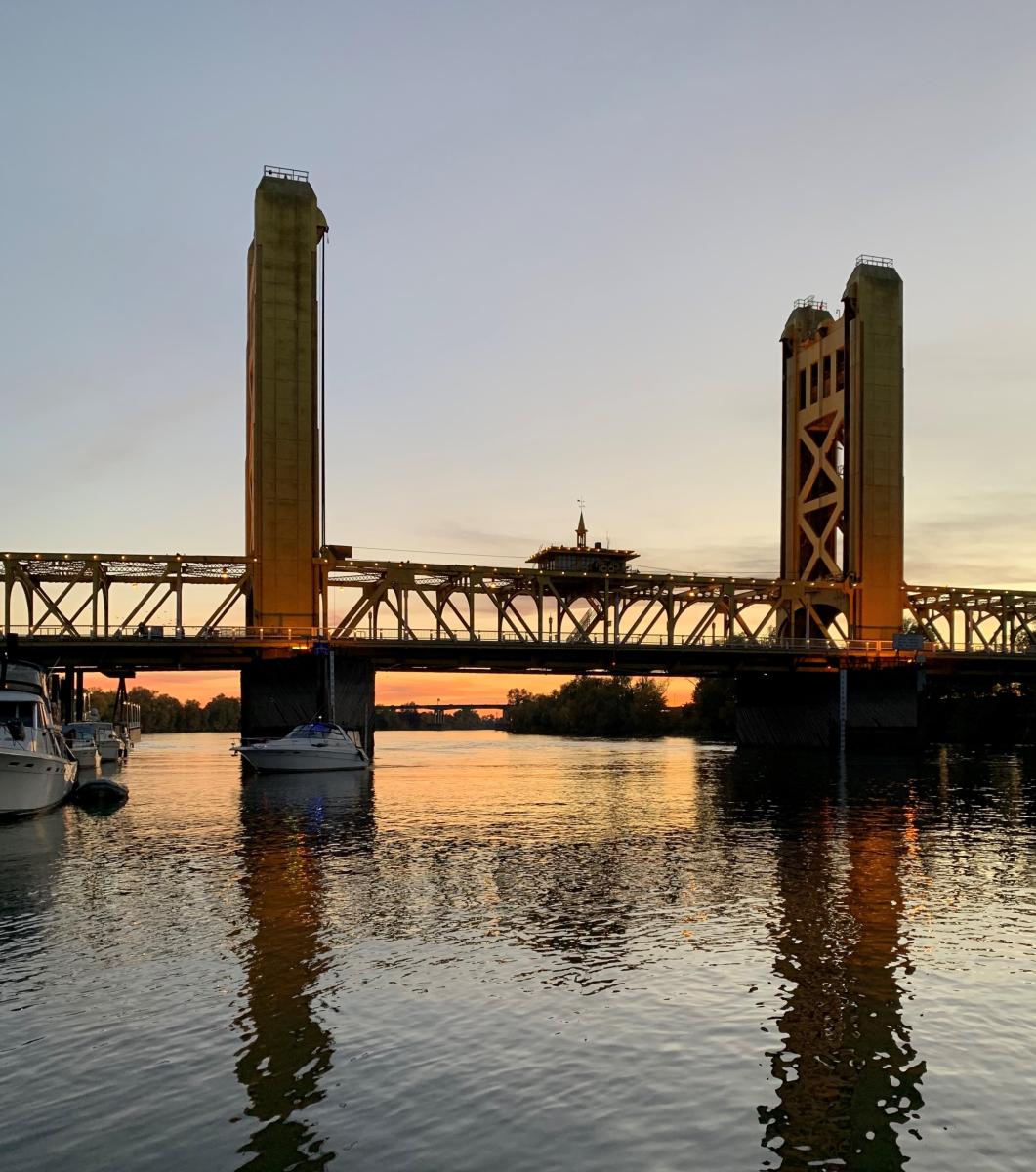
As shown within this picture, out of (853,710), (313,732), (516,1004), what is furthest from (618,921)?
(853,710)

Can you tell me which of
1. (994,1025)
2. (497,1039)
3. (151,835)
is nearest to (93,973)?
(497,1039)

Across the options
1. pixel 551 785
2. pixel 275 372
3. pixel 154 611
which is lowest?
pixel 551 785

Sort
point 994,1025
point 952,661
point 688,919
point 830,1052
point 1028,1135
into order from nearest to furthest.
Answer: point 1028,1135, point 830,1052, point 994,1025, point 688,919, point 952,661

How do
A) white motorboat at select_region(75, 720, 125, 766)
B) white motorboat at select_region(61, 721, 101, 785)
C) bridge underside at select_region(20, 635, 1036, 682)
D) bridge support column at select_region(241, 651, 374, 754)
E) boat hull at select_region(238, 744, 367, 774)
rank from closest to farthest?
boat hull at select_region(238, 744, 367, 774) < white motorboat at select_region(61, 721, 101, 785) < bridge support column at select_region(241, 651, 374, 754) < bridge underside at select_region(20, 635, 1036, 682) < white motorboat at select_region(75, 720, 125, 766)

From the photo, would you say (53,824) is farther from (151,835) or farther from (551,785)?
(551,785)

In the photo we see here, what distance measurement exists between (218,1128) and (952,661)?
105171 mm

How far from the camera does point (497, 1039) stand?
1550cm

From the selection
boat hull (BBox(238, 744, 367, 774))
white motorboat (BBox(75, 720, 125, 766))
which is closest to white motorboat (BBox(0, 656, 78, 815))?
boat hull (BBox(238, 744, 367, 774))

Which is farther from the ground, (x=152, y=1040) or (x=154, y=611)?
(x=154, y=611)

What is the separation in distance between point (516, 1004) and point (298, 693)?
6927cm

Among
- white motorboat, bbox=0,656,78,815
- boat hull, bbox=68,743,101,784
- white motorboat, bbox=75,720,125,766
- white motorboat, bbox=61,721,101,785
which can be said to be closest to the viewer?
white motorboat, bbox=0,656,78,815

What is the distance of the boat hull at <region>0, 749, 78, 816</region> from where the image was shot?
1631 inches

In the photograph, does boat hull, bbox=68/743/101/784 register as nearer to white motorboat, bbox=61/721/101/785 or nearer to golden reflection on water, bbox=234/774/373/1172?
white motorboat, bbox=61/721/101/785

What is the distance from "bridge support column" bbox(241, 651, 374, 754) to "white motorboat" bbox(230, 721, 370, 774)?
9.85 m
